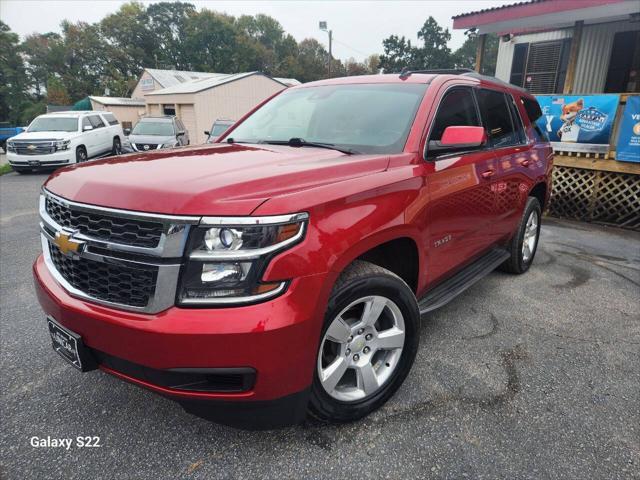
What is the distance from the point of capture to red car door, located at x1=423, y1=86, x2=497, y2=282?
8.93ft

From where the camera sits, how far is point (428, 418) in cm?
243

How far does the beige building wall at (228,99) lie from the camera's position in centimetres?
2788

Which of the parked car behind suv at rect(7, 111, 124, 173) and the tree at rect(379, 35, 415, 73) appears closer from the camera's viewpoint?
the parked car behind suv at rect(7, 111, 124, 173)

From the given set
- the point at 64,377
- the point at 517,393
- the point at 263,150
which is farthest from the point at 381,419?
the point at 64,377

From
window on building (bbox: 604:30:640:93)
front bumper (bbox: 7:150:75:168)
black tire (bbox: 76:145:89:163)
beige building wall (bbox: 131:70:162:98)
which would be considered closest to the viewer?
window on building (bbox: 604:30:640:93)

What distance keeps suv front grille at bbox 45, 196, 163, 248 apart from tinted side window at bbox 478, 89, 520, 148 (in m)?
2.82

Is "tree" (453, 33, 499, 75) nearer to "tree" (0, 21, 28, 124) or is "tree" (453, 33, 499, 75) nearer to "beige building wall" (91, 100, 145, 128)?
"beige building wall" (91, 100, 145, 128)

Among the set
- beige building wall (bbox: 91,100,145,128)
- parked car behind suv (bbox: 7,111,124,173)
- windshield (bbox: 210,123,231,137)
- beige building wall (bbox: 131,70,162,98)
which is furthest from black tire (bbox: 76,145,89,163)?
beige building wall (bbox: 91,100,145,128)

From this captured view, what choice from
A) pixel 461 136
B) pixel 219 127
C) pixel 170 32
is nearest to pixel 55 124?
pixel 219 127

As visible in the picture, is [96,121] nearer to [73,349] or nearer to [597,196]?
[597,196]

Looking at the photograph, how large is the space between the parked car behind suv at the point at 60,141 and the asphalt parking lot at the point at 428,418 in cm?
1111

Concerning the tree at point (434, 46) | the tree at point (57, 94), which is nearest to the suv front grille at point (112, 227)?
the tree at point (434, 46)

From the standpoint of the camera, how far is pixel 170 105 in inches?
1195

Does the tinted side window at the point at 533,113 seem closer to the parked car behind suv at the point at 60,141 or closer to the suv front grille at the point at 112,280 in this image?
the suv front grille at the point at 112,280
